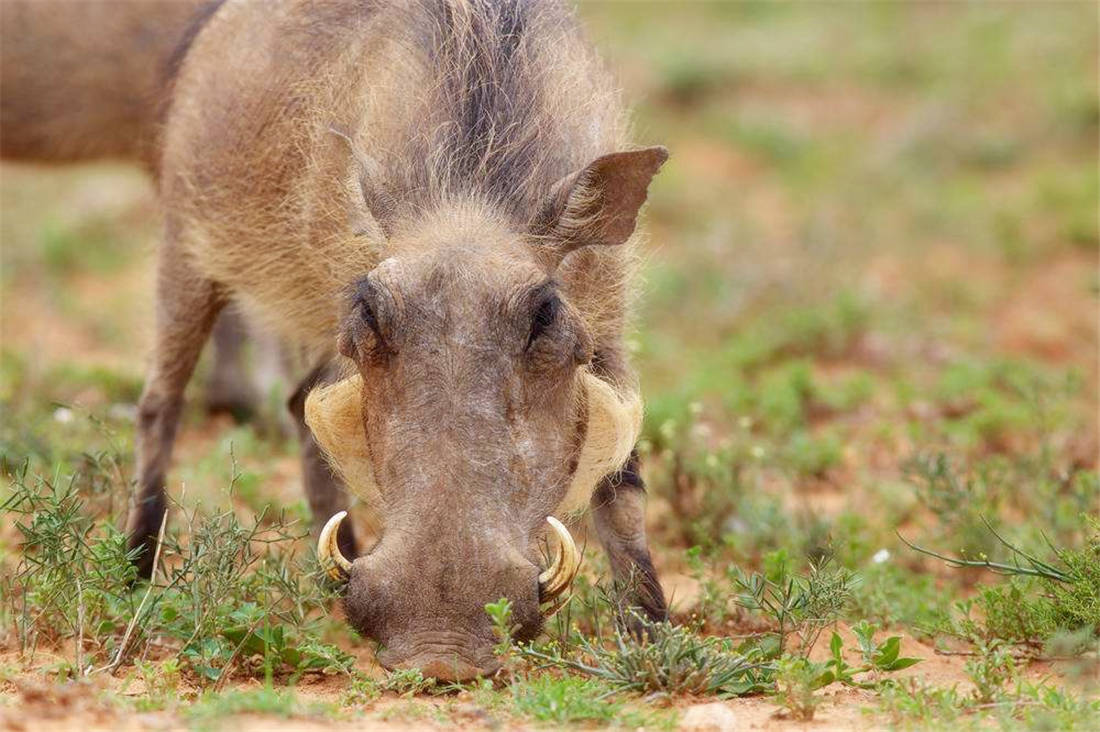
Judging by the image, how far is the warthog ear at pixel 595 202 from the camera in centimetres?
339

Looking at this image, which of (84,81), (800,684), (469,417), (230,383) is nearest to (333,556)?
(469,417)

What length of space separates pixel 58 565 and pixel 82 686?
0.46 meters

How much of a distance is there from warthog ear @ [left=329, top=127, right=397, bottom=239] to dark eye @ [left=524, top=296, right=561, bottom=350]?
44cm

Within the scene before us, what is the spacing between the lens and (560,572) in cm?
304

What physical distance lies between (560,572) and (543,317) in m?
0.54

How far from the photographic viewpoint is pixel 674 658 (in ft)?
10.0

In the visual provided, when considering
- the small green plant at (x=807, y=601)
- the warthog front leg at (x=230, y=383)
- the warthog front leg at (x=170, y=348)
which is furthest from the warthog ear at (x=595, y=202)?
the warthog front leg at (x=230, y=383)

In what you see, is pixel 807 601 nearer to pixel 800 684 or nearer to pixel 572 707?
pixel 800 684

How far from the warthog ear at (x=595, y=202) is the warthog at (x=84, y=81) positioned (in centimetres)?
281

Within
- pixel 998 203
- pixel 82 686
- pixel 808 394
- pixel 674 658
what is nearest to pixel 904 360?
pixel 808 394

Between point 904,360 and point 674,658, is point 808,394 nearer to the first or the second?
point 904,360

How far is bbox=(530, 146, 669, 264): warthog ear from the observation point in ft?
11.1

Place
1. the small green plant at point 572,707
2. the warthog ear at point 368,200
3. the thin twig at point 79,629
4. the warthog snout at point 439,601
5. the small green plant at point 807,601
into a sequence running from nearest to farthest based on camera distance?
the small green plant at point 572,707 < the warthog snout at point 439,601 < the thin twig at point 79,629 < the small green plant at point 807,601 < the warthog ear at point 368,200

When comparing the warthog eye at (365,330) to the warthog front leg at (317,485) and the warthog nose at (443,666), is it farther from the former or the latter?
the warthog front leg at (317,485)
